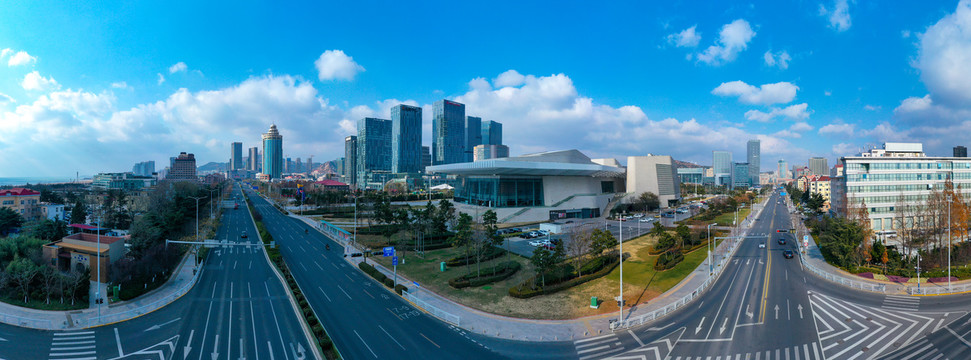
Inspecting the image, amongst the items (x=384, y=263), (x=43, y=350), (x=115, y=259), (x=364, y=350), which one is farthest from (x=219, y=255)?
(x=364, y=350)

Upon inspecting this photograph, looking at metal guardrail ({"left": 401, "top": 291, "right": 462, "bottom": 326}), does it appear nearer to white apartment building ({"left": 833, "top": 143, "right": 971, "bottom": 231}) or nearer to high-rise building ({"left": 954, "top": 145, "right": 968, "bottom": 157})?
white apartment building ({"left": 833, "top": 143, "right": 971, "bottom": 231})

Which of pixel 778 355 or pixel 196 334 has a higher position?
pixel 778 355

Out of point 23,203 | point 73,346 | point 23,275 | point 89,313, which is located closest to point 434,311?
point 73,346

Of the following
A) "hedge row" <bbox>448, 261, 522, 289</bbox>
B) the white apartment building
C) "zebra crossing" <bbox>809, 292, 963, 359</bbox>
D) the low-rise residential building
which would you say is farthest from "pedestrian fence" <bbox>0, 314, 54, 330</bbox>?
the white apartment building

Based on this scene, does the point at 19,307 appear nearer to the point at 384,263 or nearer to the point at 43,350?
the point at 43,350

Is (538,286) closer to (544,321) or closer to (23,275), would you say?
(544,321)
